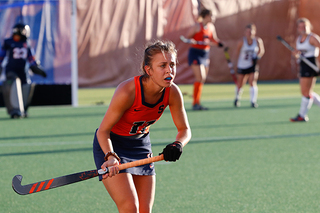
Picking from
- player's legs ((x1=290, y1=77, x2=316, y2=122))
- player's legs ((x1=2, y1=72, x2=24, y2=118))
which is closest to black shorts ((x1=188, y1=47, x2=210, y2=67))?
player's legs ((x1=290, y1=77, x2=316, y2=122))

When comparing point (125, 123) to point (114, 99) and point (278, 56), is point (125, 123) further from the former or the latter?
point (278, 56)

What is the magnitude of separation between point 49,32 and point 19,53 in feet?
6.92

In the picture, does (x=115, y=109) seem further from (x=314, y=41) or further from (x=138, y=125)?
(x=314, y=41)

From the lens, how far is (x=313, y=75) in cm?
771

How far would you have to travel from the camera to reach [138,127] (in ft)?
9.76

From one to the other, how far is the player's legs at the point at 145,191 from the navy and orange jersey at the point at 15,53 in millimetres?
6515

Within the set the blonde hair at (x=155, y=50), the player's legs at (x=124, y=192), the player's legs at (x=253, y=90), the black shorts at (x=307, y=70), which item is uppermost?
the blonde hair at (x=155, y=50)

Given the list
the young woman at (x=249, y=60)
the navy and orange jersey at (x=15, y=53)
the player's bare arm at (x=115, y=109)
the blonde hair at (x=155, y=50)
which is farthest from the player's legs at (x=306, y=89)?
the player's bare arm at (x=115, y=109)

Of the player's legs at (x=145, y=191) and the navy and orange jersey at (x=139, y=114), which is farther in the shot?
the player's legs at (x=145, y=191)

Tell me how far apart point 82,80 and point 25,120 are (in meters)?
7.71

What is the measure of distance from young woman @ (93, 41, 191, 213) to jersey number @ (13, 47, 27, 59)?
643cm

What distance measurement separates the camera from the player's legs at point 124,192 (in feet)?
8.95

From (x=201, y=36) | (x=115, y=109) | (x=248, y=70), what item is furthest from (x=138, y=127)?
(x=248, y=70)

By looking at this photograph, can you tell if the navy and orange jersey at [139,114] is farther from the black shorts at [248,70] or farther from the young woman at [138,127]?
the black shorts at [248,70]
